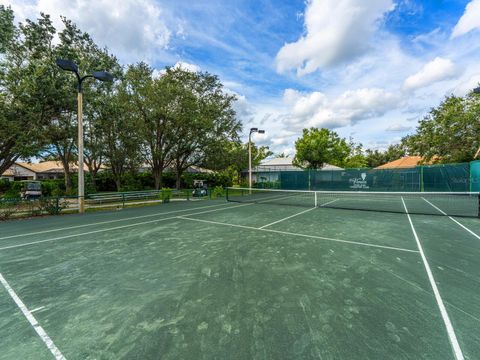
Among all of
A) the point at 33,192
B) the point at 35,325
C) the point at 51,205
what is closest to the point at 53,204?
the point at 51,205

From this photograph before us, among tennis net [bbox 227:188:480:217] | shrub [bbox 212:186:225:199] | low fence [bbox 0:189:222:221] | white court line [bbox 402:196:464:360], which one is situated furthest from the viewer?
shrub [bbox 212:186:225:199]

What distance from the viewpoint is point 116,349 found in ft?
7.80

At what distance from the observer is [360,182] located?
22.2 meters

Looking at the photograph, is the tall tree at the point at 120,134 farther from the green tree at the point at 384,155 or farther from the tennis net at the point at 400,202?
the green tree at the point at 384,155

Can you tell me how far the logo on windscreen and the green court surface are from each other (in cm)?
1619

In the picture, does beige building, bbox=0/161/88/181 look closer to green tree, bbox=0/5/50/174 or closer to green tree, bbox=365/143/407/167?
green tree, bbox=0/5/50/174

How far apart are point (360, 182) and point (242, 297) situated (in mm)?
22331

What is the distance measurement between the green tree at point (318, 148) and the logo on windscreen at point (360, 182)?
49.3ft

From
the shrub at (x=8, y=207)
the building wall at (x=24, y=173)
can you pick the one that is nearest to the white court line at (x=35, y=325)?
the shrub at (x=8, y=207)

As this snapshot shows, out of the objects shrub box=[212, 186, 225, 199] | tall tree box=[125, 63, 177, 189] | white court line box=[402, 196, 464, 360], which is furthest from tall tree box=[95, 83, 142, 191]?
white court line box=[402, 196, 464, 360]

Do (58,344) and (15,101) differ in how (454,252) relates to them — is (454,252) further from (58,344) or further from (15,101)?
(15,101)

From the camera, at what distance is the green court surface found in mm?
2418

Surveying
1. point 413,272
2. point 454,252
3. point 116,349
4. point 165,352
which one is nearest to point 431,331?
point 413,272

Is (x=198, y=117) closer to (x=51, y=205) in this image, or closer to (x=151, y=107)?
(x=151, y=107)
